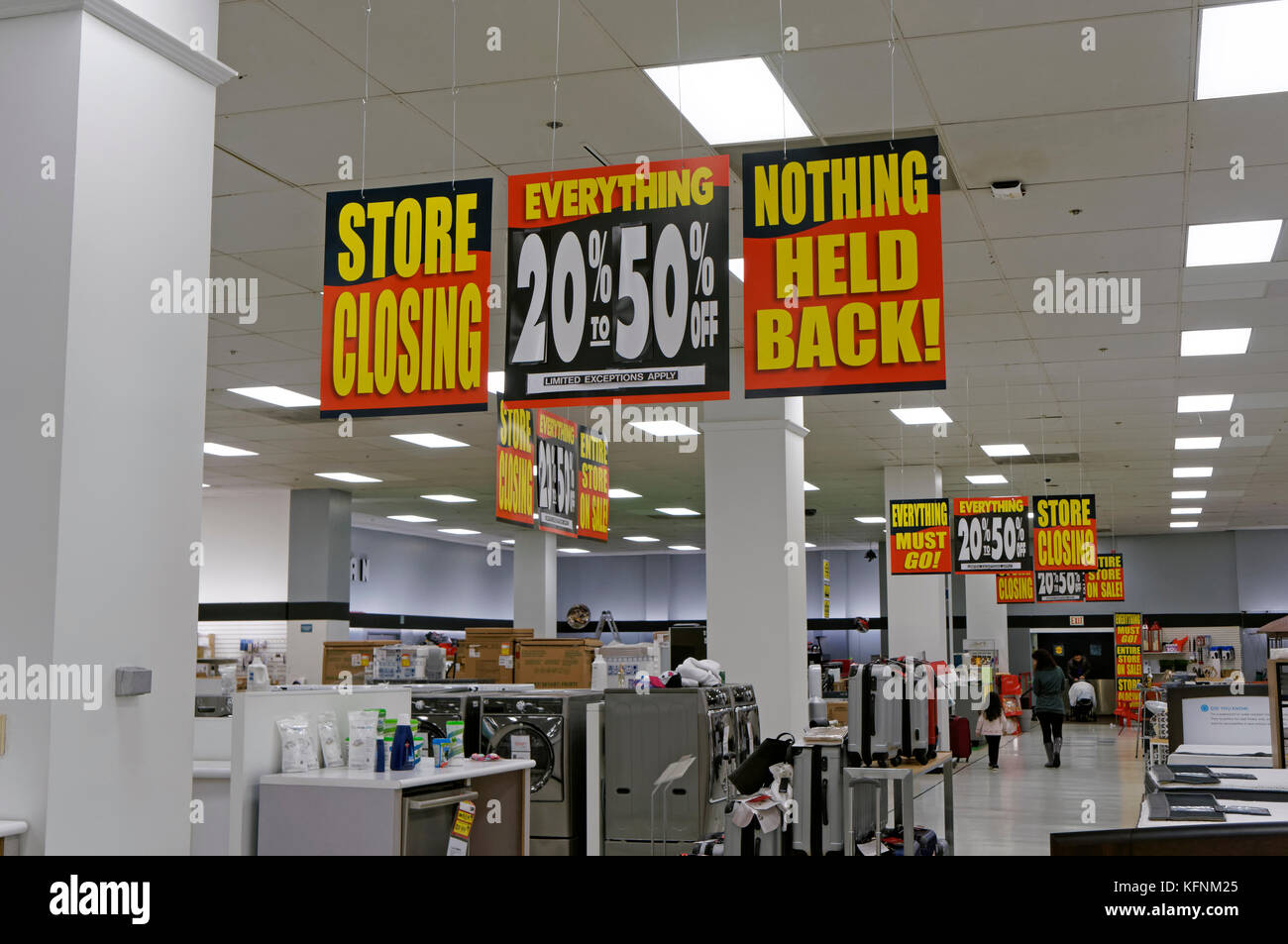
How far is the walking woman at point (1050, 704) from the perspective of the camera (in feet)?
49.3

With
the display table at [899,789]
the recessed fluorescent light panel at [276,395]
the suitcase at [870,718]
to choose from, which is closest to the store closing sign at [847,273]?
the display table at [899,789]

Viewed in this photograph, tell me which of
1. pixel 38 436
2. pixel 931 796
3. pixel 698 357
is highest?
pixel 698 357

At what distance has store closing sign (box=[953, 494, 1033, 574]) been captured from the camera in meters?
12.1

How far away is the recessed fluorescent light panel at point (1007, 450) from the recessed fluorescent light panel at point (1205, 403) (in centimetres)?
267

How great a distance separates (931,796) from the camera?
1171cm

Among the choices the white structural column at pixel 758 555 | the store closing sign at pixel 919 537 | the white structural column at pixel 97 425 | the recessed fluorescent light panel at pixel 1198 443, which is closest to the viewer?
the white structural column at pixel 97 425

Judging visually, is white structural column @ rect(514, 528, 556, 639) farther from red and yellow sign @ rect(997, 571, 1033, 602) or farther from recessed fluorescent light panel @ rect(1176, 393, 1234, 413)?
recessed fluorescent light panel @ rect(1176, 393, 1234, 413)

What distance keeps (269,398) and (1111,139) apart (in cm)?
905

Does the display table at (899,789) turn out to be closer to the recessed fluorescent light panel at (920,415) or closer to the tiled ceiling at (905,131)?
the tiled ceiling at (905,131)

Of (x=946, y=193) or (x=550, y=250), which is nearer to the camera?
(x=550, y=250)

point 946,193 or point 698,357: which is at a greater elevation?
point 946,193

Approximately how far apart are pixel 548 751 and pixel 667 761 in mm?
1129
